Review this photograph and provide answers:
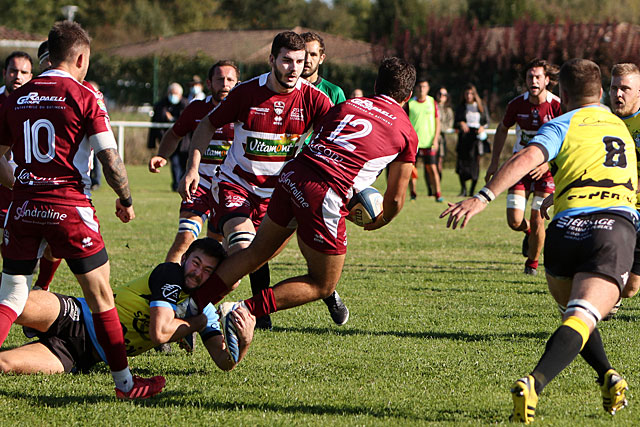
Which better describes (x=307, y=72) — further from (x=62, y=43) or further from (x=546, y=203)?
(x=62, y=43)

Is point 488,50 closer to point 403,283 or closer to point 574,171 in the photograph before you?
point 403,283

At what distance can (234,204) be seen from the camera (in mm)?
6422

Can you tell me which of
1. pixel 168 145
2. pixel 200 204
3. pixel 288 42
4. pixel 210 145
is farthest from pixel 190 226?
pixel 288 42

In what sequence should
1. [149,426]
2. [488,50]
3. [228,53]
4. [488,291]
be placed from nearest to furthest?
1. [149,426]
2. [488,291]
3. [488,50]
4. [228,53]

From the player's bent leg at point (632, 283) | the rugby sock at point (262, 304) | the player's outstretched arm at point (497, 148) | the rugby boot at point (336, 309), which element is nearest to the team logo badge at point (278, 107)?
the rugby boot at point (336, 309)

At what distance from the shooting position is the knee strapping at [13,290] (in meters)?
4.68

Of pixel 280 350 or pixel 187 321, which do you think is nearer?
pixel 187 321

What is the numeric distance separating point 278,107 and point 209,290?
1678 mm

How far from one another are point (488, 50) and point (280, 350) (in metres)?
30.3

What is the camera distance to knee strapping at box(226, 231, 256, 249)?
6051 mm

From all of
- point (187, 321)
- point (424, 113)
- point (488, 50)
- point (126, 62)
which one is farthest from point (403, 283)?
point (126, 62)

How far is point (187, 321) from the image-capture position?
5.23m

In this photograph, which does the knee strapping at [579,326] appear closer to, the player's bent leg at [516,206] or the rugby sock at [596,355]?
the rugby sock at [596,355]

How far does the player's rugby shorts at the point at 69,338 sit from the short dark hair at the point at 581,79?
10.5ft
